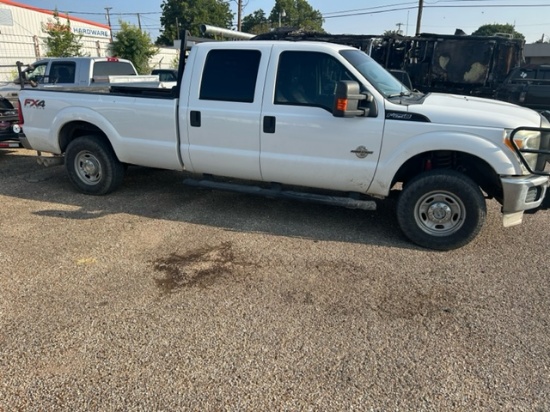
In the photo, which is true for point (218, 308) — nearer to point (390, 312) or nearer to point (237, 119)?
point (390, 312)

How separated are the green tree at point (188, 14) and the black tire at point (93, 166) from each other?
57758 mm

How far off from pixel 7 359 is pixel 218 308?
1.43 metres

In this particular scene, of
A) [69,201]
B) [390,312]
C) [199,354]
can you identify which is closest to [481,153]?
[390,312]

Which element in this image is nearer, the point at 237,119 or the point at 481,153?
the point at 481,153

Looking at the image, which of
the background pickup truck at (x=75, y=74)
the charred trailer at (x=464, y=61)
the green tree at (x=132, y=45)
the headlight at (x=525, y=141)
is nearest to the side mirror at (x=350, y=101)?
the headlight at (x=525, y=141)

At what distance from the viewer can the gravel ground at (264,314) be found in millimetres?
2506

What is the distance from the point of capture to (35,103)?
5938 mm

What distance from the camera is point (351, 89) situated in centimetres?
404

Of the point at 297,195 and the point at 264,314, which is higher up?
the point at 297,195

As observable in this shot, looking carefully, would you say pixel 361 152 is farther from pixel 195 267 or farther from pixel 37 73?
pixel 37 73

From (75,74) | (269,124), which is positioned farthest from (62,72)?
(269,124)

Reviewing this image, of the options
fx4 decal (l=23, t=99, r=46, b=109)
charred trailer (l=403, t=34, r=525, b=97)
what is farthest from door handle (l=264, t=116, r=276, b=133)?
charred trailer (l=403, t=34, r=525, b=97)

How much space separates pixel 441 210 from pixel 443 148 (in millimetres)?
658

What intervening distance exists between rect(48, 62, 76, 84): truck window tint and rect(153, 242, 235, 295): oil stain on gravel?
25.5 ft
